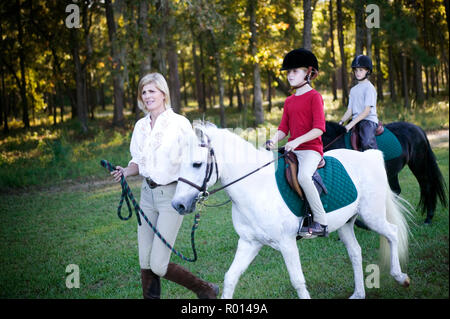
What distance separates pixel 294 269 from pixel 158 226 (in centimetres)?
131

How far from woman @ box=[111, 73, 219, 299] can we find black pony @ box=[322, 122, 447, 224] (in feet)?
12.2

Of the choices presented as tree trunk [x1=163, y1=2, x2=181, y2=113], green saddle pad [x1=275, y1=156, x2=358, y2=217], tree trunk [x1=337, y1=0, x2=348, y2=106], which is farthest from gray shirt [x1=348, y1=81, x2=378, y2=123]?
tree trunk [x1=337, y1=0, x2=348, y2=106]

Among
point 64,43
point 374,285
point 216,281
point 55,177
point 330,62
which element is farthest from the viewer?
point 330,62

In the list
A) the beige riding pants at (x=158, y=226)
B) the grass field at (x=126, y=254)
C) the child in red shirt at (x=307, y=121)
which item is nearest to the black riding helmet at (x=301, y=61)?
the child in red shirt at (x=307, y=121)

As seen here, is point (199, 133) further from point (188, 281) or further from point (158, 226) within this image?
point (188, 281)

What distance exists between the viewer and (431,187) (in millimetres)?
6922

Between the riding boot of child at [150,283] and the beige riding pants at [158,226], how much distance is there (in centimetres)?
6

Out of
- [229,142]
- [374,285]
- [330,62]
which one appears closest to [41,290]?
[229,142]

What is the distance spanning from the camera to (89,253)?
6.34 m

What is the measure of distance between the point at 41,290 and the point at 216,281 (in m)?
2.30

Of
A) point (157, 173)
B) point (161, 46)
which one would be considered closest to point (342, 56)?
point (161, 46)

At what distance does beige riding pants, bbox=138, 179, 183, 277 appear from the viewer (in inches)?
141

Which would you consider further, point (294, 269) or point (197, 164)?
point (294, 269)
